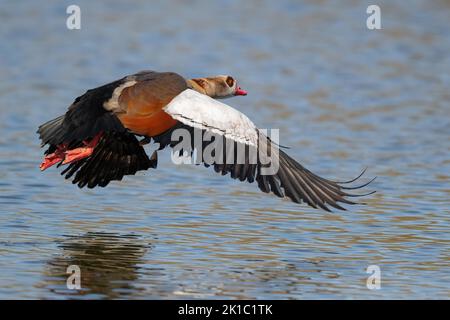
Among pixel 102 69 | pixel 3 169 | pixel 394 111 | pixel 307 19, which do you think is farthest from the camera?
pixel 307 19

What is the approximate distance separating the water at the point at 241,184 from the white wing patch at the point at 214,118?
1.00 metres

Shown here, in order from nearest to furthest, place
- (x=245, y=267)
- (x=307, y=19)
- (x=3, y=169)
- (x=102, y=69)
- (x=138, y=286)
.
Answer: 1. (x=138, y=286)
2. (x=245, y=267)
3. (x=3, y=169)
4. (x=102, y=69)
5. (x=307, y=19)

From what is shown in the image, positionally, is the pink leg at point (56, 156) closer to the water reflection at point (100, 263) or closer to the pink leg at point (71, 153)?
the pink leg at point (71, 153)

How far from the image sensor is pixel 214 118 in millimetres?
8492

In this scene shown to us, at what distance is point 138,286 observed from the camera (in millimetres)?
7746

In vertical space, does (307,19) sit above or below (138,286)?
above

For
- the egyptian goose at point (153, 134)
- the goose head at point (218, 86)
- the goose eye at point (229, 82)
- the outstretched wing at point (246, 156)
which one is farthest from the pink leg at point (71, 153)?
the goose eye at point (229, 82)

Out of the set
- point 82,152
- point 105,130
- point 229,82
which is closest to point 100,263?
point 105,130

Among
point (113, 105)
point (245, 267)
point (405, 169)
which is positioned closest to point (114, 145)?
point (113, 105)

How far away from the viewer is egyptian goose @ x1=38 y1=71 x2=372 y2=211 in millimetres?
8258

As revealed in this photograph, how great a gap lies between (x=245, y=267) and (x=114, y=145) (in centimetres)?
186

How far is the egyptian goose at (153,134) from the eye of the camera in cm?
826

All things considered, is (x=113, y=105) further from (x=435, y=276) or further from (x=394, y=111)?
(x=394, y=111)
